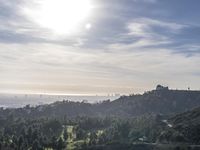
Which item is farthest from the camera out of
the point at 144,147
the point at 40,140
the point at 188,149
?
the point at 40,140

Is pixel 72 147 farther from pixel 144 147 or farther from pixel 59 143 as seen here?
pixel 144 147

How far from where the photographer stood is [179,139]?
7131 inches

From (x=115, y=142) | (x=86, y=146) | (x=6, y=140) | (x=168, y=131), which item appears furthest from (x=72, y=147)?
(x=168, y=131)

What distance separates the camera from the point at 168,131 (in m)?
193

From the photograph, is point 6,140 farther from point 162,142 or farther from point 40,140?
point 162,142

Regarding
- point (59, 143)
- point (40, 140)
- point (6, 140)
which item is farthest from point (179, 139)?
point (6, 140)

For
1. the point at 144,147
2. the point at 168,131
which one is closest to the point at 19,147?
the point at 144,147

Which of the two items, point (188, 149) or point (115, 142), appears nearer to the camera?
point (188, 149)

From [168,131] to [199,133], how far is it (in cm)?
1600

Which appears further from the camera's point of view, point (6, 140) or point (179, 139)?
point (6, 140)

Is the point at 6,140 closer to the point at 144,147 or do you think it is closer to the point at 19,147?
the point at 19,147

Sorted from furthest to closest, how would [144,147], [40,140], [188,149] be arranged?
[40,140]
[144,147]
[188,149]

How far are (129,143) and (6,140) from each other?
6440 centimetres

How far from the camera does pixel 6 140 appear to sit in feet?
639
